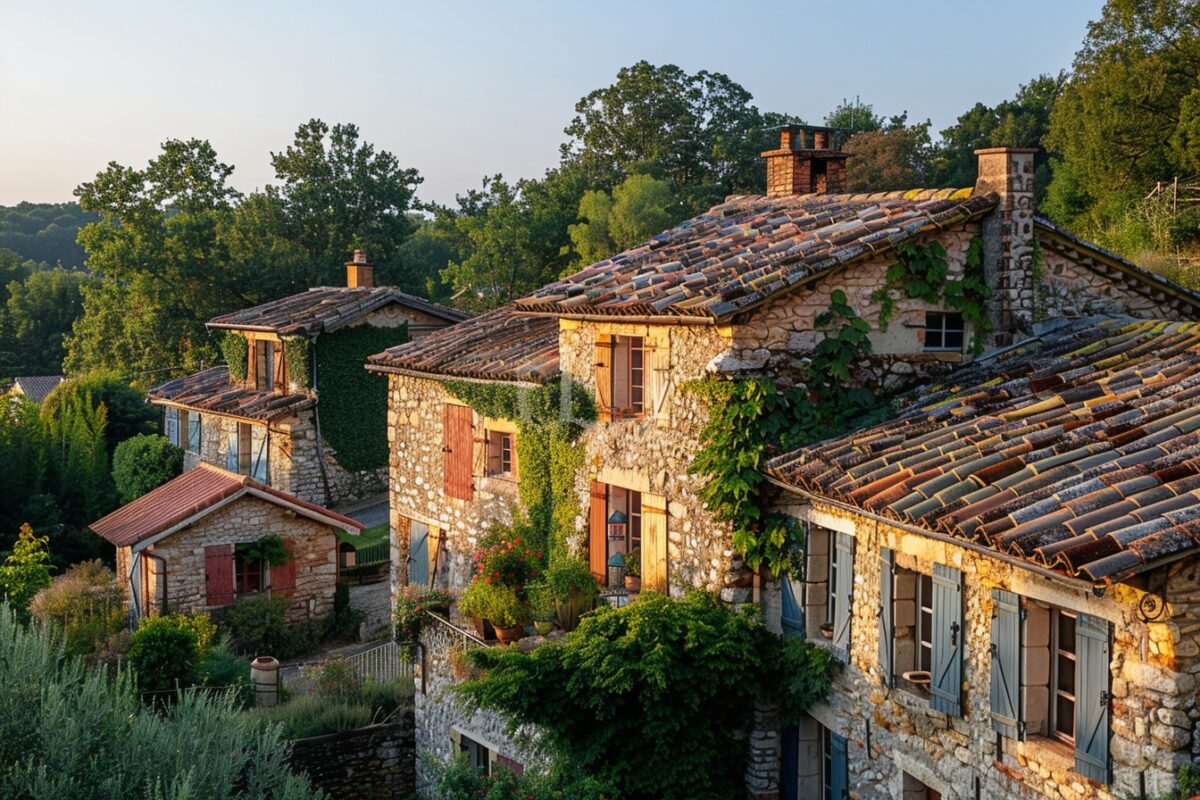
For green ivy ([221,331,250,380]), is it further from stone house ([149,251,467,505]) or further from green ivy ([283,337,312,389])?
green ivy ([283,337,312,389])

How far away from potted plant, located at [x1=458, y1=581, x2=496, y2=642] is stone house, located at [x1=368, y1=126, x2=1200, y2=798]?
3.89 ft

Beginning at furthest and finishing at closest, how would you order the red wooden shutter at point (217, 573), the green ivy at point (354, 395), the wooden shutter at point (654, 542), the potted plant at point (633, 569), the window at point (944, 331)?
the green ivy at point (354, 395) → the red wooden shutter at point (217, 573) → the potted plant at point (633, 569) → the wooden shutter at point (654, 542) → the window at point (944, 331)

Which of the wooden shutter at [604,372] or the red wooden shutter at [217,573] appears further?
the red wooden shutter at [217,573]

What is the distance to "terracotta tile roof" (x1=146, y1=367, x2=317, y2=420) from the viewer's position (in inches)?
1105

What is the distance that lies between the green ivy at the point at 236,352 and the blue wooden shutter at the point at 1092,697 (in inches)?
1019

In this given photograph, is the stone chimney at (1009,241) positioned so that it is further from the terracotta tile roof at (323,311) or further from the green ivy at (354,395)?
the green ivy at (354,395)

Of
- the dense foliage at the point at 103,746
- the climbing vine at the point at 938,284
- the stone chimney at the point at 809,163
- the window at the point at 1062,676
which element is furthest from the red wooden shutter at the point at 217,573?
the window at the point at 1062,676

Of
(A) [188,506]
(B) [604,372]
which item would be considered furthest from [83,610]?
(B) [604,372]

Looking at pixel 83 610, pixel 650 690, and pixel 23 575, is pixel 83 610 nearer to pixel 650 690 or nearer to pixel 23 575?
pixel 23 575

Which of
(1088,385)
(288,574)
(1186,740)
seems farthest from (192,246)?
(1186,740)

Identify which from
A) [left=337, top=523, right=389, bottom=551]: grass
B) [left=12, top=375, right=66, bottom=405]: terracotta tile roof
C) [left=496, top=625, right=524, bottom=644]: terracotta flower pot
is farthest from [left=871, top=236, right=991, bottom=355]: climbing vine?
[left=12, top=375, right=66, bottom=405]: terracotta tile roof

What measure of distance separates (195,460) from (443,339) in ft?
54.4

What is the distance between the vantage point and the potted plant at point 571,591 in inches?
551

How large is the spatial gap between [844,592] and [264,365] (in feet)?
72.8
